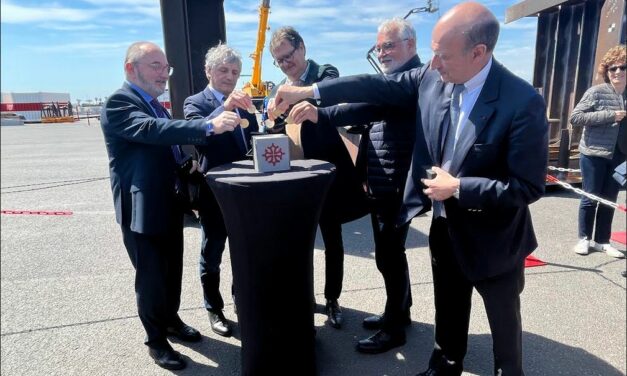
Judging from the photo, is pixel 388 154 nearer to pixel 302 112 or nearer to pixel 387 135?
pixel 387 135

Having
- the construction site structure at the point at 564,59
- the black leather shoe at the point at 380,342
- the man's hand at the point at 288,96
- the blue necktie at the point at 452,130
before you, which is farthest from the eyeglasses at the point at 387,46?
the construction site structure at the point at 564,59

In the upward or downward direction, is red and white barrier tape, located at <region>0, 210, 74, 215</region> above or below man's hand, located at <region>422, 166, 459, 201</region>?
below

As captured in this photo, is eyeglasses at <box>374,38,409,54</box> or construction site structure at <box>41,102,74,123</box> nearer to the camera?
eyeglasses at <box>374,38,409,54</box>

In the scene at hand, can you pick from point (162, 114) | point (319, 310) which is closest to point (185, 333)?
point (319, 310)

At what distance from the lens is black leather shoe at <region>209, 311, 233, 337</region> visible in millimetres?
2695

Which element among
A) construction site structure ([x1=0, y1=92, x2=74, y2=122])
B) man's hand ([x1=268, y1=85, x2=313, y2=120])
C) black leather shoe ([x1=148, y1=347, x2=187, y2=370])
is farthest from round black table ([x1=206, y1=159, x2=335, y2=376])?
construction site structure ([x1=0, y1=92, x2=74, y2=122])

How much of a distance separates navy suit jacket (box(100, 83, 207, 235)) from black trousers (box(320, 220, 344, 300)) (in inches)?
40.0

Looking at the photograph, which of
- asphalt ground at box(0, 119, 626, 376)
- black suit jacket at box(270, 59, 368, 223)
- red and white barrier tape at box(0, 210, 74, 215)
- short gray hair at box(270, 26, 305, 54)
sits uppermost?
short gray hair at box(270, 26, 305, 54)

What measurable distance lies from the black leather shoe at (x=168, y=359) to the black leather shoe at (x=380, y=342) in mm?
1070

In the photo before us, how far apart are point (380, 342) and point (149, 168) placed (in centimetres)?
170

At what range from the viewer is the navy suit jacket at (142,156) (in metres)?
1.99

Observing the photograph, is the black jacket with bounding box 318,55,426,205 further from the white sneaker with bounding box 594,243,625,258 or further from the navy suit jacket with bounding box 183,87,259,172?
the white sneaker with bounding box 594,243,625,258

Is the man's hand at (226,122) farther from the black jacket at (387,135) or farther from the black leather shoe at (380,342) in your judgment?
the black leather shoe at (380,342)

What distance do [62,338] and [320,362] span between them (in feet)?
5.67
